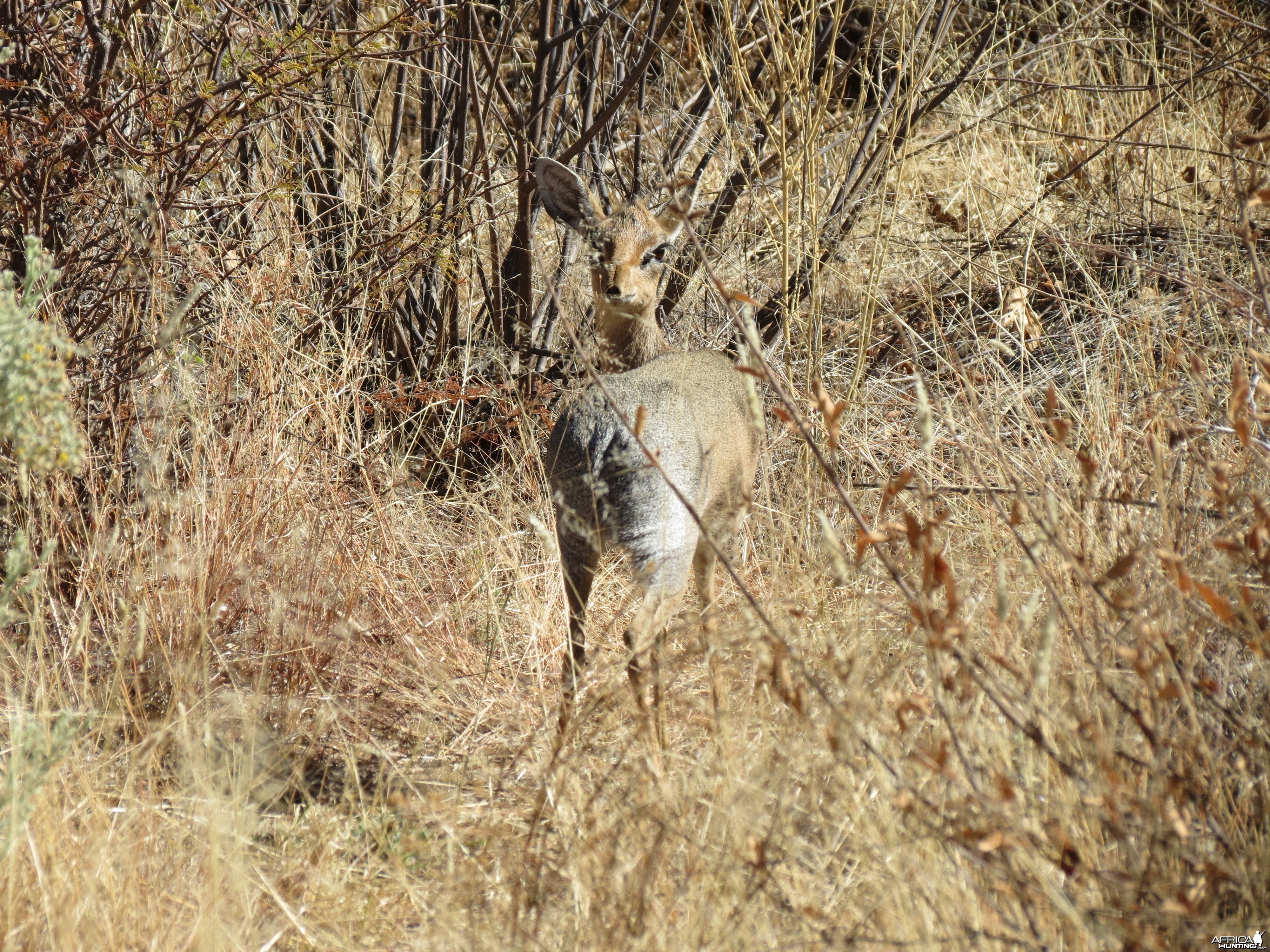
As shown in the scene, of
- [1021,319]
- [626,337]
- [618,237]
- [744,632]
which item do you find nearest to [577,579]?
[744,632]

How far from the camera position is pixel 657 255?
4180 millimetres

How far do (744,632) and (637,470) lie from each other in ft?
2.18

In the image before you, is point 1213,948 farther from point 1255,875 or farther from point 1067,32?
point 1067,32

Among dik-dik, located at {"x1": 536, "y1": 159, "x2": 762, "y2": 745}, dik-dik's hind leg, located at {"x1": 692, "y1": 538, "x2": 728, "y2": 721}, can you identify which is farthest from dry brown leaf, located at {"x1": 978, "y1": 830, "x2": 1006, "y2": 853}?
dik-dik, located at {"x1": 536, "y1": 159, "x2": 762, "y2": 745}

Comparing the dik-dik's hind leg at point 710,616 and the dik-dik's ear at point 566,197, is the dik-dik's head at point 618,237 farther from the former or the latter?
the dik-dik's hind leg at point 710,616

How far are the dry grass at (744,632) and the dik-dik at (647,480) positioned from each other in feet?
0.70

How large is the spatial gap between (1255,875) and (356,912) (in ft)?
5.93

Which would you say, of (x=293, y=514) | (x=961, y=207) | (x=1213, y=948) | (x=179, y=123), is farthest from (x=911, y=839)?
(x=961, y=207)

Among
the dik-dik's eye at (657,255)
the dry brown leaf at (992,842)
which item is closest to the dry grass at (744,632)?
the dry brown leaf at (992,842)

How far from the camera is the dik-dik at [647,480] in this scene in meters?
3.07

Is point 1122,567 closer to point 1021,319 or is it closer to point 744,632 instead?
point 744,632

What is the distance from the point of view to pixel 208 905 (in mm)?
2223

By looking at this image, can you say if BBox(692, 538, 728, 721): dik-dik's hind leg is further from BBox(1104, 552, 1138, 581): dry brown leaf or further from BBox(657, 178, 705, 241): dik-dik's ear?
BBox(657, 178, 705, 241): dik-dik's ear

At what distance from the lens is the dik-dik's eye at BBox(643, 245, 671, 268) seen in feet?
13.3
